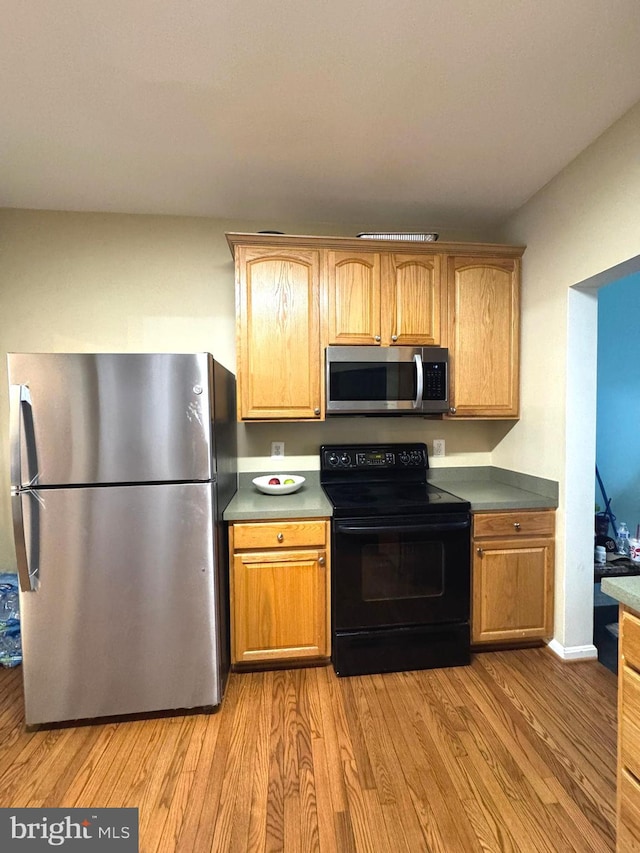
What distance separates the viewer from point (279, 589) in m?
1.88

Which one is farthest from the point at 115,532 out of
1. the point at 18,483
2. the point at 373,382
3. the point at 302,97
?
the point at 302,97

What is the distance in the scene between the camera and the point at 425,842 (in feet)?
3.78

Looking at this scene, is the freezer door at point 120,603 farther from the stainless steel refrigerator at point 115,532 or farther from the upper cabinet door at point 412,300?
the upper cabinet door at point 412,300

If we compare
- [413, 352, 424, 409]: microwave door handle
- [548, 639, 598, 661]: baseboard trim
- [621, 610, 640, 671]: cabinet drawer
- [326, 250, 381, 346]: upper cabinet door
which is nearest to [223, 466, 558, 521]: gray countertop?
[413, 352, 424, 409]: microwave door handle

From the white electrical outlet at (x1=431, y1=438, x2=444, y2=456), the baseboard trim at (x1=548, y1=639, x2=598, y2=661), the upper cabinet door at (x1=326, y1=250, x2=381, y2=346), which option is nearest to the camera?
the baseboard trim at (x1=548, y1=639, x2=598, y2=661)

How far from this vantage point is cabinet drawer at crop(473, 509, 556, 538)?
6.60 ft

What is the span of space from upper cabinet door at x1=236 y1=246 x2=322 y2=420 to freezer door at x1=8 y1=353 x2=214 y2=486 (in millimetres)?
510

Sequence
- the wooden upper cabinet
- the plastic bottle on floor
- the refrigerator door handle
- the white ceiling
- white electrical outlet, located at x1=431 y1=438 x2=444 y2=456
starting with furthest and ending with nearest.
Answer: white electrical outlet, located at x1=431 y1=438 x2=444 y2=456
the plastic bottle on floor
the wooden upper cabinet
the refrigerator door handle
the white ceiling

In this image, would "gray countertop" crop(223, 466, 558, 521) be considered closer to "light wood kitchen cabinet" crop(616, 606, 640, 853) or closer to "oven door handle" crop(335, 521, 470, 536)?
"oven door handle" crop(335, 521, 470, 536)

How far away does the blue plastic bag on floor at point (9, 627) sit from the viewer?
6.67ft

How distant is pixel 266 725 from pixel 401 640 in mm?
744

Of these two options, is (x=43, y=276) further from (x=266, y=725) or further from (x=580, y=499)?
(x=580, y=499)

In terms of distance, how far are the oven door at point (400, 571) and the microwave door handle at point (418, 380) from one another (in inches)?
25.1

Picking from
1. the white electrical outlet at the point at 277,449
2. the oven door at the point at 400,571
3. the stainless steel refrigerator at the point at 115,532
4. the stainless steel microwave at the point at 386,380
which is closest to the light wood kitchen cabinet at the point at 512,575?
the oven door at the point at 400,571
